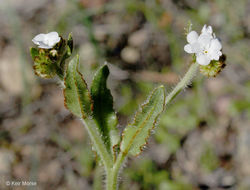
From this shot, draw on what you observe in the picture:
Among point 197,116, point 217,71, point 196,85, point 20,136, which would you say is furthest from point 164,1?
point 217,71

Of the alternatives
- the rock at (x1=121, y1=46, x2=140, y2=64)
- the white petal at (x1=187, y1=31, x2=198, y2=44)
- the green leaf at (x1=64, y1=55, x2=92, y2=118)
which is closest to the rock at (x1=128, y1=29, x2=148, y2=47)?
the rock at (x1=121, y1=46, x2=140, y2=64)

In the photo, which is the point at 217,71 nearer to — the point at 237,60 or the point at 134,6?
the point at 237,60

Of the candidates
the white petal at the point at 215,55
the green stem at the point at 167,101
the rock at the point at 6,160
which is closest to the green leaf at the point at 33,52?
the green stem at the point at 167,101

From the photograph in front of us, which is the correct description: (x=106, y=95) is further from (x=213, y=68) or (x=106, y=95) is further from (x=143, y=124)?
(x=213, y=68)

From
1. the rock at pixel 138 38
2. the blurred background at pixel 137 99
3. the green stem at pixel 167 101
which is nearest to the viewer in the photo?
the green stem at pixel 167 101

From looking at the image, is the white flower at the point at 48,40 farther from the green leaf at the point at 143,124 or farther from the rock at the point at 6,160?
the rock at the point at 6,160

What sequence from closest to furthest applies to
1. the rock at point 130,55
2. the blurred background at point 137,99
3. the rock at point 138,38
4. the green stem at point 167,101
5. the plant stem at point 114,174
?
the green stem at point 167,101 → the plant stem at point 114,174 → the blurred background at point 137,99 → the rock at point 130,55 → the rock at point 138,38

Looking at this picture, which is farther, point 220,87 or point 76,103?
point 220,87
